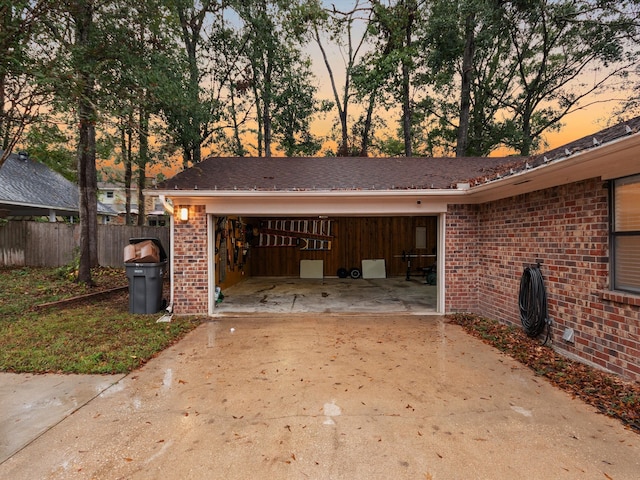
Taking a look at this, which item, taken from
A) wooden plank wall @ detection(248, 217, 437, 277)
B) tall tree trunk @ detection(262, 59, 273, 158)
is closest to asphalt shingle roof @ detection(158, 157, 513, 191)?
wooden plank wall @ detection(248, 217, 437, 277)

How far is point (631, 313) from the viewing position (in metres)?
3.32

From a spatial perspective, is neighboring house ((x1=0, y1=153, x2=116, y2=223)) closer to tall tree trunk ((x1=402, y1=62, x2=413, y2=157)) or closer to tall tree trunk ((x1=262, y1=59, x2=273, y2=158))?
tall tree trunk ((x1=262, y1=59, x2=273, y2=158))

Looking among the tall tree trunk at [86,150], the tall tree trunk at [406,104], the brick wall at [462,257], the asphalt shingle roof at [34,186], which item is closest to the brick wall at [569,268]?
the brick wall at [462,257]

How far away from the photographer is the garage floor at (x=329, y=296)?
6.93 metres

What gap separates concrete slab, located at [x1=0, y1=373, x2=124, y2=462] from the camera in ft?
8.27

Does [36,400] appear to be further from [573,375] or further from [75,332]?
[573,375]

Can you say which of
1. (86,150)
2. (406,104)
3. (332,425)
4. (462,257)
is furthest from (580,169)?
(406,104)

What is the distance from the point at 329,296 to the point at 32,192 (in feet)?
49.2

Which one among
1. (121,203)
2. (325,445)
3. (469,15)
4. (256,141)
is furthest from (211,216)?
(121,203)

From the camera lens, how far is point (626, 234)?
350 centimetres

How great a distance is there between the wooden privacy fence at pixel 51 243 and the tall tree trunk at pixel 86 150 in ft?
4.59

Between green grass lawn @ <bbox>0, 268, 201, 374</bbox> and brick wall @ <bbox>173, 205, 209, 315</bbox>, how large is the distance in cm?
36

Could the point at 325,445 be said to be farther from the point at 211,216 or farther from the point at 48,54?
the point at 48,54

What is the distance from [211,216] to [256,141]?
37.5 ft
